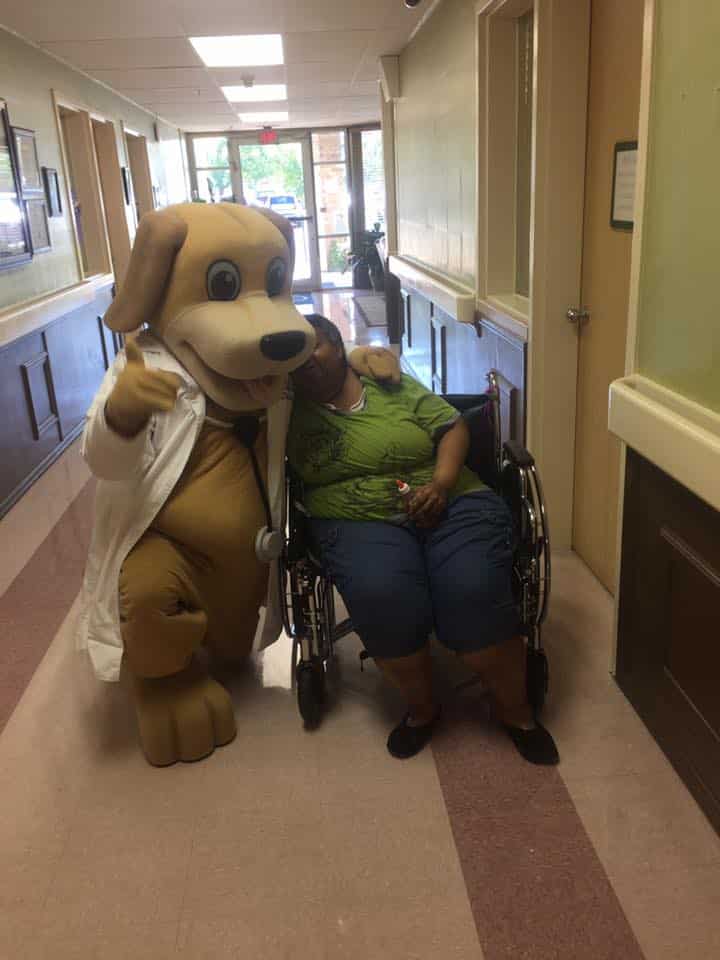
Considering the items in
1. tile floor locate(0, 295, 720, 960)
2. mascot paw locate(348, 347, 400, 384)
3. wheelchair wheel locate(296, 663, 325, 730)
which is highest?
mascot paw locate(348, 347, 400, 384)

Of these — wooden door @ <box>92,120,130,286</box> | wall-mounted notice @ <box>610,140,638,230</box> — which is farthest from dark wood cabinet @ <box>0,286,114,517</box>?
wall-mounted notice @ <box>610,140,638,230</box>

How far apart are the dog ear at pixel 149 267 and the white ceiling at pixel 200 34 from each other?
2.38m

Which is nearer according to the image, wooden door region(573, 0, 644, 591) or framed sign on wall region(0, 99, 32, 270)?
wooden door region(573, 0, 644, 591)

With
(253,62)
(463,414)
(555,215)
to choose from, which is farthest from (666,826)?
(253,62)

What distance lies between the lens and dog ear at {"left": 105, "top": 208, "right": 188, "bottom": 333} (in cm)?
184

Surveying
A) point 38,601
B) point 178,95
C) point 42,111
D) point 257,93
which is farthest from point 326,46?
point 38,601

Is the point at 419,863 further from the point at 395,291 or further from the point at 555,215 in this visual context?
the point at 395,291

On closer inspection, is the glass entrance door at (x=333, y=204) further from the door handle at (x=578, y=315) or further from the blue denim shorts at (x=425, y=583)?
the blue denim shorts at (x=425, y=583)

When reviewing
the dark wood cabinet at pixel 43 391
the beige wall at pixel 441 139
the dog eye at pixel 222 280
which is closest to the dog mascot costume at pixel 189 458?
the dog eye at pixel 222 280

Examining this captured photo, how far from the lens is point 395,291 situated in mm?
6871

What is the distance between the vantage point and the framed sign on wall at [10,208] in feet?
12.7

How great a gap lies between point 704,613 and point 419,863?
774mm

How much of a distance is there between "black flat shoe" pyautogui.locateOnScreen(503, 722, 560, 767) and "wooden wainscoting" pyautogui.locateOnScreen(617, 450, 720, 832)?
262 millimetres

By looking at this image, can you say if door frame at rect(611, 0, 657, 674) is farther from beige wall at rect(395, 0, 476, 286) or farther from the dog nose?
beige wall at rect(395, 0, 476, 286)
